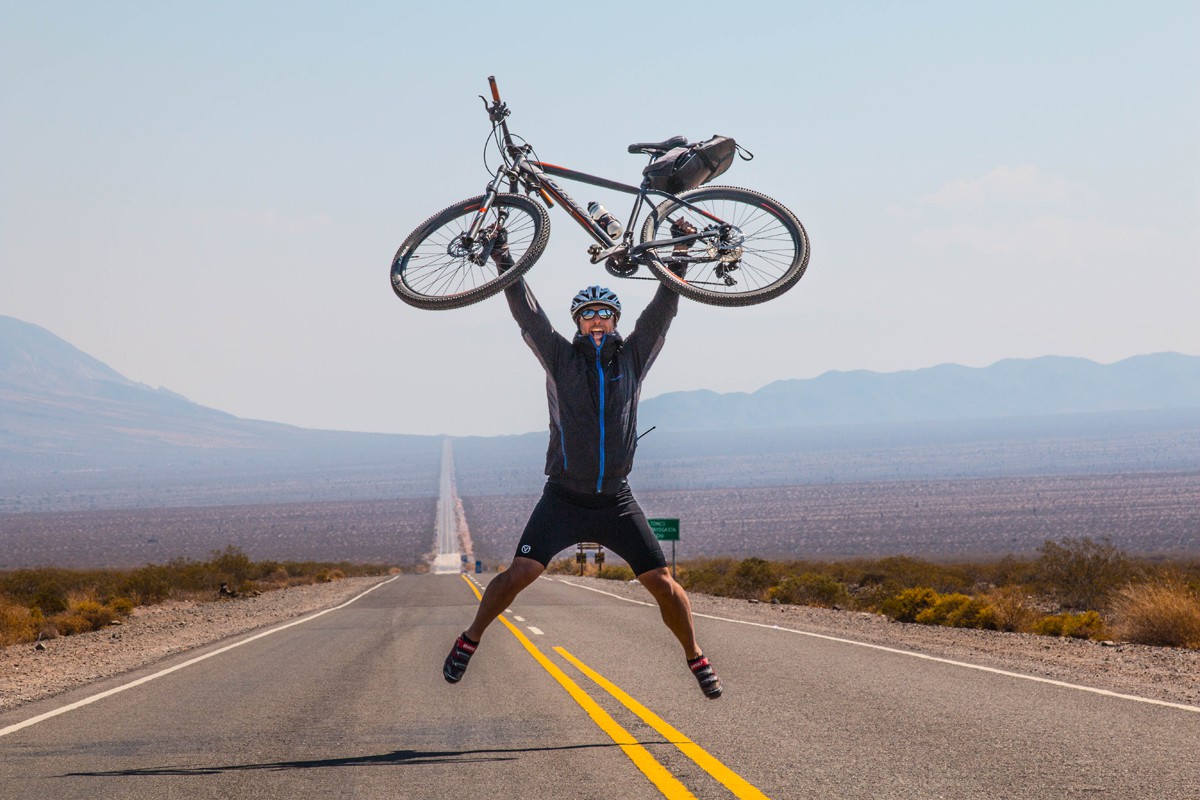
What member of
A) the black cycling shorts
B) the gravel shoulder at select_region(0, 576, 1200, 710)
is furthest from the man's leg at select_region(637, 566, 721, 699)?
the gravel shoulder at select_region(0, 576, 1200, 710)

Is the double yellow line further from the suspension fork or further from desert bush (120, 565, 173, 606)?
desert bush (120, 565, 173, 606)

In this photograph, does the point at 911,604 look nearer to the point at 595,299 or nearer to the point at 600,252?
the point at 600,252

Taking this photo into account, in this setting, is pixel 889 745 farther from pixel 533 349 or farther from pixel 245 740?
pixel 245 740

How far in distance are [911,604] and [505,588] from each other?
1899 cm

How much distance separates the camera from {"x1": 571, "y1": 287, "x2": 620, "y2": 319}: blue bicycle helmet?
6.17 meters

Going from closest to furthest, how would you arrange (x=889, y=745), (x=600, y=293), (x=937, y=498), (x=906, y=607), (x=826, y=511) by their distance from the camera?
(x=600, y=293) < (x=889, y=745) < (x=906, y=607) < (x=826, y=511) < (x=937, y=498)

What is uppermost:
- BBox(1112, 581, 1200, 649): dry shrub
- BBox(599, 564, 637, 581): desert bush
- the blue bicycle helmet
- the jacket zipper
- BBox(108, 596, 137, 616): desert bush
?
the blue bicycle helmet

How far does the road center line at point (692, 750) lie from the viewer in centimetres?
583

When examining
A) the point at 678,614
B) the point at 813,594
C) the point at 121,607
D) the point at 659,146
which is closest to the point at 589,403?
the point at 678,614

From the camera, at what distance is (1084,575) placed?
112 feet

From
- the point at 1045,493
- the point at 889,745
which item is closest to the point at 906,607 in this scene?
the point at 889,745

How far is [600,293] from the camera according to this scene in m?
6.20

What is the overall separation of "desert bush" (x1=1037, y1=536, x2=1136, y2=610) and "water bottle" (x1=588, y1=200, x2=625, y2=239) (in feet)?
97.6

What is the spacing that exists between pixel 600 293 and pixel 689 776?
2.83 meters
